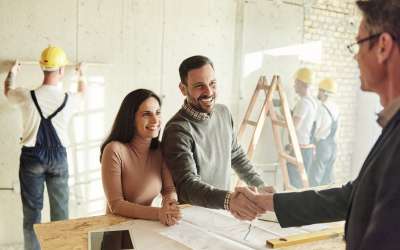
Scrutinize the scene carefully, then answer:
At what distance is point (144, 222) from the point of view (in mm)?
1865

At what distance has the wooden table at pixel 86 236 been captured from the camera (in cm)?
159

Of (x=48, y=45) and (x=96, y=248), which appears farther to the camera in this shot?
(x=48, y=45)

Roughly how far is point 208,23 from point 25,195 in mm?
2557

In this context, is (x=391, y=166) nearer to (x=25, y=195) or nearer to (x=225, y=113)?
(x=225, y=113)

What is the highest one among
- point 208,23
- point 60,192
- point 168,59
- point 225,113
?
point 208,23

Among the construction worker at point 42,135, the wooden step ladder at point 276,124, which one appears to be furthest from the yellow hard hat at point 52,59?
the wooden step ladder at point 276,124

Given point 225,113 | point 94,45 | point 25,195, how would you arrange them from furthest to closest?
point 94,45, point 25,195, point 225,113

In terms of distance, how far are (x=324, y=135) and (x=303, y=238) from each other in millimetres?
3595

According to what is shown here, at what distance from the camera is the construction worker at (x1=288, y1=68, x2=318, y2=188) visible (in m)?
4.95

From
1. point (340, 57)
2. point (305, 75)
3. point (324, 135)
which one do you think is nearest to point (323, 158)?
point (324, 135)

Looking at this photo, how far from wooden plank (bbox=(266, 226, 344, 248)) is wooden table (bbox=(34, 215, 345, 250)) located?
2cm

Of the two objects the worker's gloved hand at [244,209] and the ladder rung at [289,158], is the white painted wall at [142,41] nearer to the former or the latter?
the ladder rung at [289,158]

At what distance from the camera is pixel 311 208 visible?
5.31ft

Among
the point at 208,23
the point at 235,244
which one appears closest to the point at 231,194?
the point at 235,244
